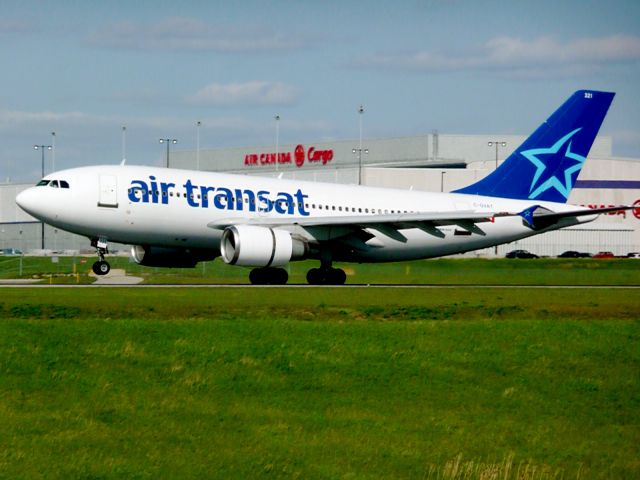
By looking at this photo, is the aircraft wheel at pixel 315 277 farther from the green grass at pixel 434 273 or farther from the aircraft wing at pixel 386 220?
the green grass at pixel 434 273

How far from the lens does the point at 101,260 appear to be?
138ft

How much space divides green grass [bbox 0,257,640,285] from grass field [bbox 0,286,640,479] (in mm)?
21549

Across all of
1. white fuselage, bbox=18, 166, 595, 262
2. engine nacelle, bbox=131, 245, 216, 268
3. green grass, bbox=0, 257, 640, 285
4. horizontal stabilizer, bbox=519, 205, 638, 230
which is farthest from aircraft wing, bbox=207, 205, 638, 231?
green grass, bbox=0, 257, 640, 285

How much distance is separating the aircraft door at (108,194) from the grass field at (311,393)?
11.5 metres

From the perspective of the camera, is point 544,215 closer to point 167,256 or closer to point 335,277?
point 335,277

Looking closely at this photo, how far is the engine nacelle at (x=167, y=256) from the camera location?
45125mm

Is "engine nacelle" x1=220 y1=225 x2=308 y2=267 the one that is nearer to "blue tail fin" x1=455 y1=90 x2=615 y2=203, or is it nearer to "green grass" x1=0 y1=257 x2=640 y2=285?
"green grass" x1=0 y1=257 x2=640 y2=285

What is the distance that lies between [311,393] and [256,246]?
63.4 ft

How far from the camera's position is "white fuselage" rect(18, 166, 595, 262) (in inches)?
1654

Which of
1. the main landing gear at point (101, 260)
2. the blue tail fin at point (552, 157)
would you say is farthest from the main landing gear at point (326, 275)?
the blue tail fin at point (552, 157)

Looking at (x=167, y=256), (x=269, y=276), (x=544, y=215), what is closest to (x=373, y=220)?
(x=269, y=276)

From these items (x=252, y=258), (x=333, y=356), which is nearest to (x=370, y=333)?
(x=333, y=356)

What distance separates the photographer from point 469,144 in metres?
140

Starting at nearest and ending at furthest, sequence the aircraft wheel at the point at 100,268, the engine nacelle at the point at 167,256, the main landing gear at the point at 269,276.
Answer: the aircraft wheel at the point at 100,268
the main landing gear at the point at 269,276
the engine nacelle at the point at 167,256
